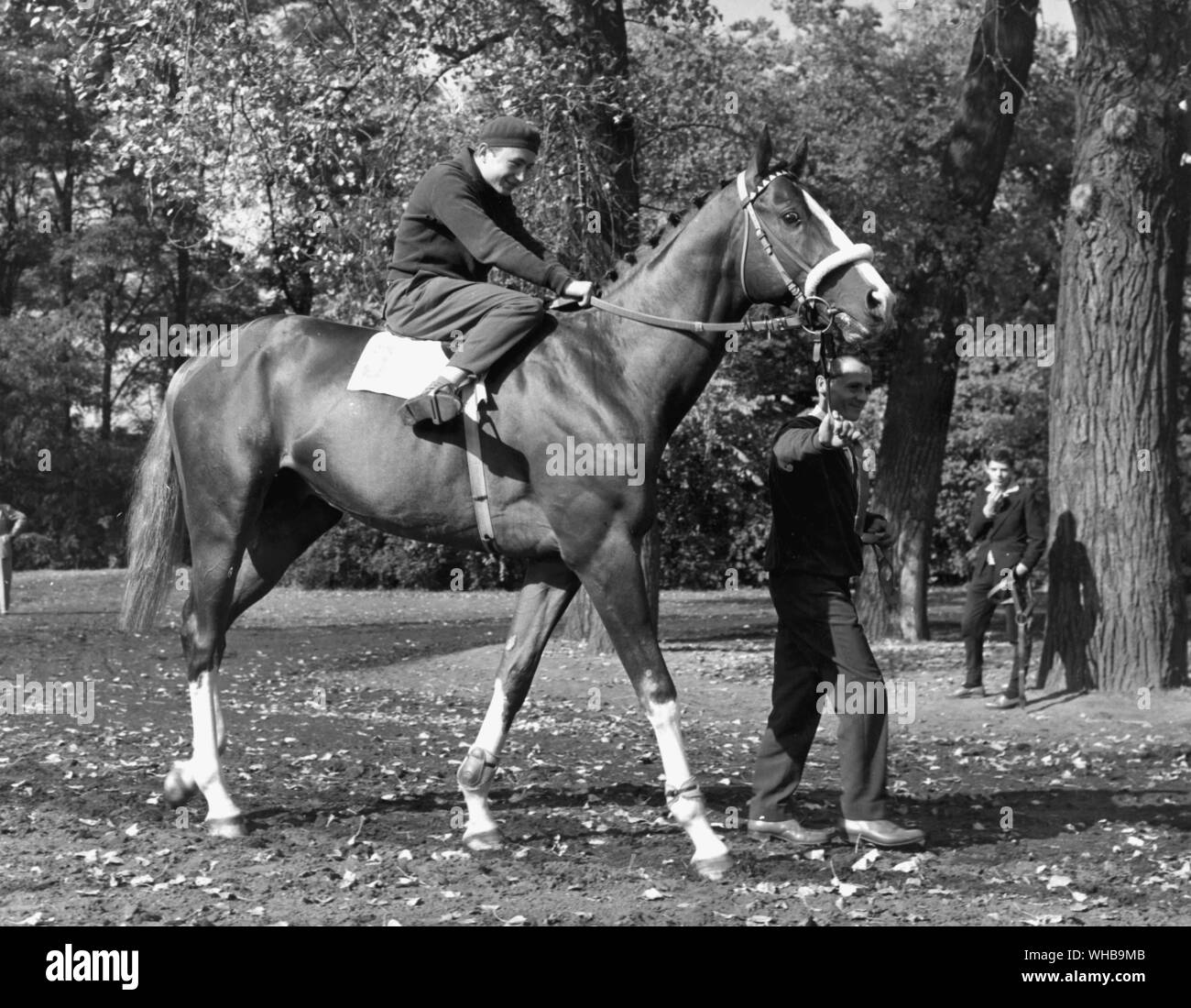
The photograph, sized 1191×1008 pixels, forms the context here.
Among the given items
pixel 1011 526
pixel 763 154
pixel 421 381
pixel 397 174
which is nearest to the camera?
pixel 763 154

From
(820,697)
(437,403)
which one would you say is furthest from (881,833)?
(437,403)

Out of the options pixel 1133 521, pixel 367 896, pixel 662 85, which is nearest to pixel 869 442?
pixel 662 85

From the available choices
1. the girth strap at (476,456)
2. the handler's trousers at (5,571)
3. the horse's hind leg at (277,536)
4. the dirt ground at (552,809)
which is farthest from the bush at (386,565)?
the girth strap at (476,456)

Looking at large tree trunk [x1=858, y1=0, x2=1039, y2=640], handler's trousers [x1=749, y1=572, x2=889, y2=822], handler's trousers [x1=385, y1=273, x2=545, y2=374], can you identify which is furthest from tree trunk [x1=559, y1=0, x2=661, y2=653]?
handler's trousers [x1=385, y1=273, x2=545, y2=374]

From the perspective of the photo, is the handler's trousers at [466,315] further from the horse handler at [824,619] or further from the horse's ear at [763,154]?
the horse handler at [824,619]

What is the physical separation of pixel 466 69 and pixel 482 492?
9204mm

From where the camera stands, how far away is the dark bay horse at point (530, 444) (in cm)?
629

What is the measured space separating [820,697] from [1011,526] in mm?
6172

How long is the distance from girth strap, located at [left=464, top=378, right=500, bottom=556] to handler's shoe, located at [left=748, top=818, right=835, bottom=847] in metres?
1.86

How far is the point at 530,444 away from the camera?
6457 millimetres

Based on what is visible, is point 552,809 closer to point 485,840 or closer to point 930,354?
point 485,840

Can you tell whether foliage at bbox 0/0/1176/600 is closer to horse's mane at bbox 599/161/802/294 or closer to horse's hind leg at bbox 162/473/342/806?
horse's hind leg at bbox 162/473/342/806

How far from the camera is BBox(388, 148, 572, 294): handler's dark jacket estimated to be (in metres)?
6.47
